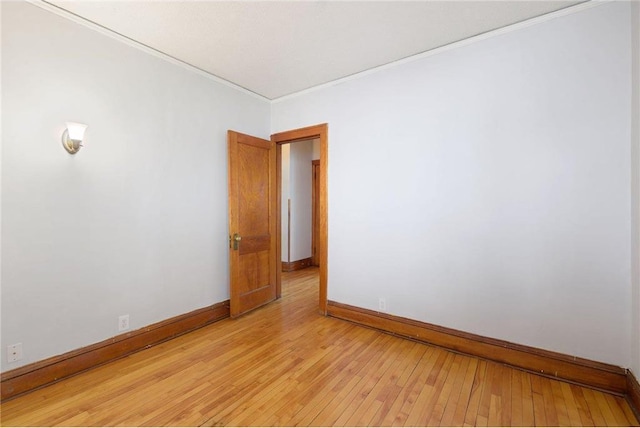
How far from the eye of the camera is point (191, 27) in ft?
7.74

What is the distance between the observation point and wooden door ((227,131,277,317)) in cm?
334

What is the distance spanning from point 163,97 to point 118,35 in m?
0.56

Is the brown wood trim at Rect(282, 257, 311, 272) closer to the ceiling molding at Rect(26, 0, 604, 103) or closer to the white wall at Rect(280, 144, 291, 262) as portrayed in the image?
the white wall at Rect(280, 144, 291, 262)

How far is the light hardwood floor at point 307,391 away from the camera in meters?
1.76

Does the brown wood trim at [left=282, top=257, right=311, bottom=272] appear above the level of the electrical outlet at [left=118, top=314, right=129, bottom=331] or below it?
below

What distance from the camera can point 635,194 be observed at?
190cm

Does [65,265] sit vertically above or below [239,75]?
below

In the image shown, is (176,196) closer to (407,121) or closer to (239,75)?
(239,75)

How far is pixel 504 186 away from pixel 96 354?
363 centimetres

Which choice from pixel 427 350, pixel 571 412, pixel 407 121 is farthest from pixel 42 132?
pixel 571 412

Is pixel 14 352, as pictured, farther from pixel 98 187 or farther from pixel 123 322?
pixel 98 187

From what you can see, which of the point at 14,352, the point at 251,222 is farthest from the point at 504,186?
the point at 14,352

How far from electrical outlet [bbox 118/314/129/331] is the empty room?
0.20ft

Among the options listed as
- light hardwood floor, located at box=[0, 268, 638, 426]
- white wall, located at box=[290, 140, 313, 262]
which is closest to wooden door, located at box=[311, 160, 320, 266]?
white wall, located at box=[290, 140, 313, 262]
